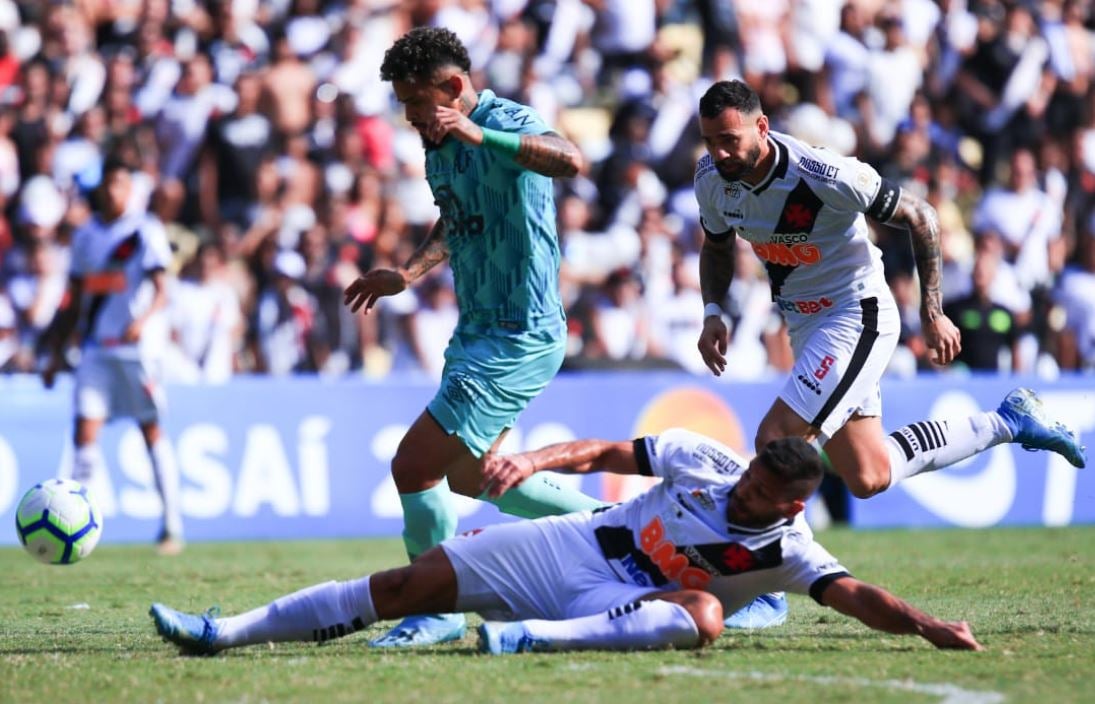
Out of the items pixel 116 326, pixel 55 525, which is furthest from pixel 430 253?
pixel 116 326

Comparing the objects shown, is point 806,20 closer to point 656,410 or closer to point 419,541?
point 656,410

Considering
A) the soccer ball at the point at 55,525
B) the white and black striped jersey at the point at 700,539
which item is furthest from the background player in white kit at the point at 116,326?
the white and black striped jersey at the point at 700,539

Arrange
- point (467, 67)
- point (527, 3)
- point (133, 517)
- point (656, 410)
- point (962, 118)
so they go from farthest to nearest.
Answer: point (962, 118)
point (527, 3)
point (656, 410)
point (133, 517)
point (467, 67)

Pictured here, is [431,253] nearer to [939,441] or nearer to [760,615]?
[760,615]

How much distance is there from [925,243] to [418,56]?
285cm

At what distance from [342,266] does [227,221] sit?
1691 mm

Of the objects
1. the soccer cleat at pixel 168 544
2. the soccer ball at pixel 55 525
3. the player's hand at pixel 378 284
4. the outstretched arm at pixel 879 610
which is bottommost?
the soccer cleat at pixel 168 544

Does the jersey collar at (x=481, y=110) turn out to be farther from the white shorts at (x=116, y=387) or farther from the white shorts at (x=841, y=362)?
the white shorts at (x=116, y=387)

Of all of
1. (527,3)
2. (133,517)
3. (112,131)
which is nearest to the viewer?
(133,517)

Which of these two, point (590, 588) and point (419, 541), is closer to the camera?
point (590, 588)

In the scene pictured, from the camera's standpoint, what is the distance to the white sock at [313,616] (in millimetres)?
6855

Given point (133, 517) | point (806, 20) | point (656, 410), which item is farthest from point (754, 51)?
point (133, 517)

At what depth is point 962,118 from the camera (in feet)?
72.2

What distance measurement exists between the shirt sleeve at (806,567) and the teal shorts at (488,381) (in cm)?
166
